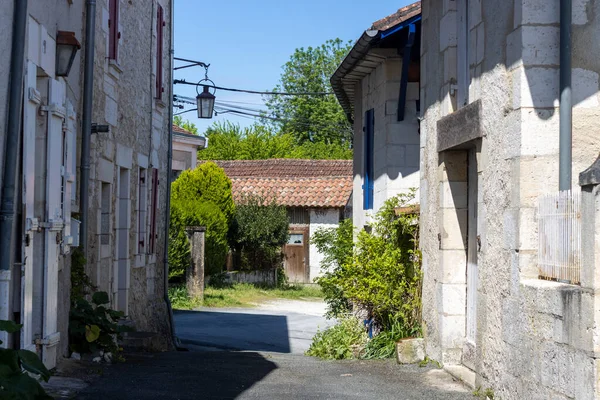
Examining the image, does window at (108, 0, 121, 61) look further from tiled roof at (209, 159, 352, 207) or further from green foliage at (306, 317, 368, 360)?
tiled roof at (209, 159, 352, 207)

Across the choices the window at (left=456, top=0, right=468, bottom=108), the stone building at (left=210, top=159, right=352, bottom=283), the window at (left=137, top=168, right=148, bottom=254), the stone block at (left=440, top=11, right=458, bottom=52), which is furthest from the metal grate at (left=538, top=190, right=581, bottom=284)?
the stone building at (left=210, top=159, right=352, bottom=283)

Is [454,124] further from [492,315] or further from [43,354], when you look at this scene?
[43,354]

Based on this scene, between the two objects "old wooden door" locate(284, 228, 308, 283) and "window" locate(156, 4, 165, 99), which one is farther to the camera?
"old wooden door" locate(284, 228, 308, 283)

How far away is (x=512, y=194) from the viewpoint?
6.82 meters

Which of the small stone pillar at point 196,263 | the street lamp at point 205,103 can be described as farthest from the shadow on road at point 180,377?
the small stone pillar at point 196,263

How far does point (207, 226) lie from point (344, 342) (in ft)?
45.4

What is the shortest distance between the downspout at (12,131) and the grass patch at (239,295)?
49.4 ft

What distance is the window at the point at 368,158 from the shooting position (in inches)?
541

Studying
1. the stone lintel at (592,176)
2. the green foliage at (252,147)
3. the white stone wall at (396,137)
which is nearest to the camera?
the stone lintel at (592,176)

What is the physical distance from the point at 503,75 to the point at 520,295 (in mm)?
1625

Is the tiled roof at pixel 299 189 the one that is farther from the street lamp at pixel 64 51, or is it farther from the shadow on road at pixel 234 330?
the street lamp at pixel 64 51

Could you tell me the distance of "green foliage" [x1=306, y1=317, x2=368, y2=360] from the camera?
35.9 feet

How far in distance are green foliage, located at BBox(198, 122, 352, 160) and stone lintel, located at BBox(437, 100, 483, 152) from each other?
3855 cm

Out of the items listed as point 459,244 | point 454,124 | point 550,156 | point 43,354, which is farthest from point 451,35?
point 43,354
